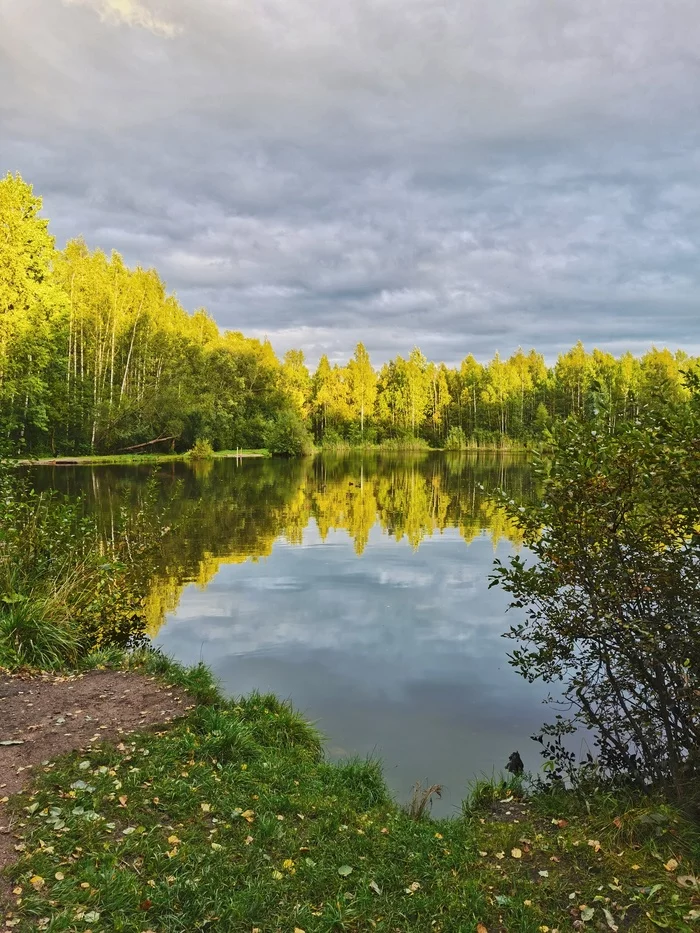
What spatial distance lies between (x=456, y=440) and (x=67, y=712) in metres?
92.4

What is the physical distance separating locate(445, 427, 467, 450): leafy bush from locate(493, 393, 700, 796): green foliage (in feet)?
302

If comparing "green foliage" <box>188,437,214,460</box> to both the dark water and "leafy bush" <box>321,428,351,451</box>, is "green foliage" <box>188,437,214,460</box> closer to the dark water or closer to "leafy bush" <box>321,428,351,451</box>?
"leafy bush" <box>321,428,351,451</box>

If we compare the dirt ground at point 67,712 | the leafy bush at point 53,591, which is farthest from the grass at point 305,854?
the leafy bush at point 53,591

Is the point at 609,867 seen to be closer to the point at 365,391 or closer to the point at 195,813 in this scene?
the point at 195,813

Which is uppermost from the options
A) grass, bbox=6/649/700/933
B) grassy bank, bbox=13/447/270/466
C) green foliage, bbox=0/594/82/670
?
grassy bank, bbox=13/447/270/466

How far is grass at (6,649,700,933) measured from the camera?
13.4 feet

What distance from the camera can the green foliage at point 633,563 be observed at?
496 cm

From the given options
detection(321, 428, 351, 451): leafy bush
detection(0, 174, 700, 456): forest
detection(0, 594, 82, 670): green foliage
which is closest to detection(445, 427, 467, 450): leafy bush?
detection(0, 174, 700, 456): forest

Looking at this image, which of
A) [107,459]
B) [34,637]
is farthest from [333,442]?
[34,637]

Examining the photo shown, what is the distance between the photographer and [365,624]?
1234 centimetres

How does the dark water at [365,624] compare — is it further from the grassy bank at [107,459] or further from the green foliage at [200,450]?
the green foliage at [200,450]

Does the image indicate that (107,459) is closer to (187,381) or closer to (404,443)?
(187,381)

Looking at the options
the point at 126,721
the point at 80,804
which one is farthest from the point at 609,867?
the point at 126,721

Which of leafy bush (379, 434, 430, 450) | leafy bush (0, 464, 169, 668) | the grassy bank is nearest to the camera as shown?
leafy bush (0, 464, 169, 668)
